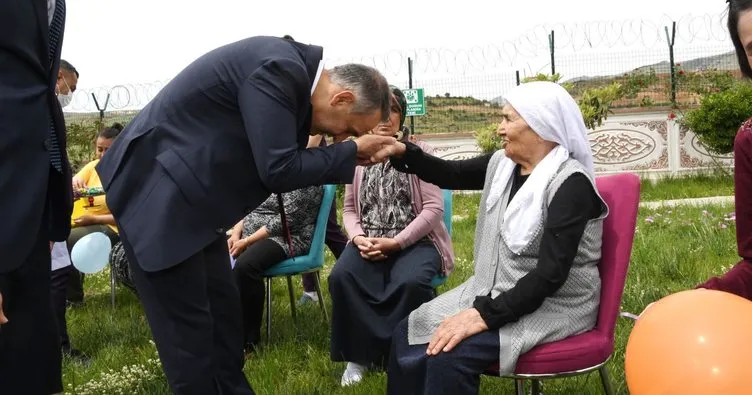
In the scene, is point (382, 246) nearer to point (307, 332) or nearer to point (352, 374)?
point (352, 374)

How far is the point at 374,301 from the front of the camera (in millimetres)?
3631

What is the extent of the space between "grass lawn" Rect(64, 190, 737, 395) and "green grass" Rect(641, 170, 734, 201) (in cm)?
334

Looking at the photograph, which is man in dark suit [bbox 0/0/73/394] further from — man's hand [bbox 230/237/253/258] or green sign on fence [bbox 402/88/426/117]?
green sign on fence [bbox 402/88/426/117]

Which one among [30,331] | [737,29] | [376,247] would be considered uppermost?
[737,29]

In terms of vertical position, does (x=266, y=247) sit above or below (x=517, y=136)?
below

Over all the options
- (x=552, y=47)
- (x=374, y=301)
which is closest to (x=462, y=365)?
(x=374, y=301)

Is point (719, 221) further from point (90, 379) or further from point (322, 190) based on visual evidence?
point (90, 379)

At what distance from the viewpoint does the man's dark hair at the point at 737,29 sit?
1830 mm

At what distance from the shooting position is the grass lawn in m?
3.45

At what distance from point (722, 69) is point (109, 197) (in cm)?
1343

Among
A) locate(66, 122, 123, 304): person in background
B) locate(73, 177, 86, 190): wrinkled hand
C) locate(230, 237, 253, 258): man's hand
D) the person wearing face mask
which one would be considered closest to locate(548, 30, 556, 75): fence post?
locate(66, 122, 123, 304): person in background

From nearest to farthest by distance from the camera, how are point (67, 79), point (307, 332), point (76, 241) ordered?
point (307, 332)
point (67, 79)
point (76, 241)

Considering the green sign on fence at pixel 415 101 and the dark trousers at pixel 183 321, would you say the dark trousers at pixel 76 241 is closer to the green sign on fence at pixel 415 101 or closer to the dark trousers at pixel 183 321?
the dark trousers at pixel 183 321

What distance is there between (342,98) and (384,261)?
147 centimetres
